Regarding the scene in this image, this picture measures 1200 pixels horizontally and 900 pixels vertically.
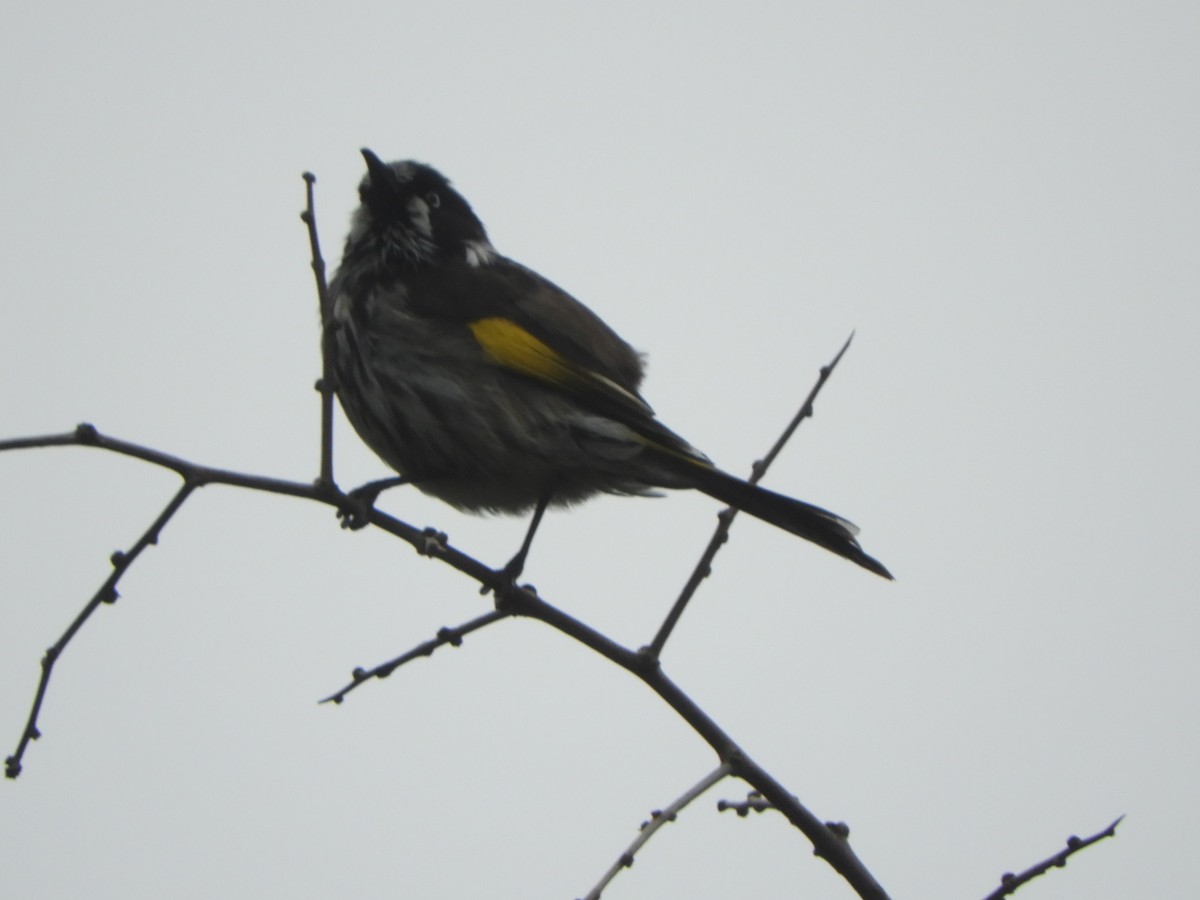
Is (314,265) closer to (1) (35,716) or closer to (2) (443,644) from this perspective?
(2) (443,644)

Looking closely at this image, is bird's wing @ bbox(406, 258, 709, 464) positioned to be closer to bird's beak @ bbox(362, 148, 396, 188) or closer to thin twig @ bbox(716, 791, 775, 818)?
bird's beak @ bbox(362, 148, 396, 188)

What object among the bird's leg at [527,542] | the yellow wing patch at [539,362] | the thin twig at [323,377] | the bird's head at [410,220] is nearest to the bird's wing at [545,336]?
the yellow wing patch at [539,362]

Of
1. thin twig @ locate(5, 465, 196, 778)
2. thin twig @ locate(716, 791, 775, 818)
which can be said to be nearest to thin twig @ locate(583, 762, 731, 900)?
thin twig @ locate(716, 791, 775, 818)

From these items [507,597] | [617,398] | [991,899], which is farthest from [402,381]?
[991,899]

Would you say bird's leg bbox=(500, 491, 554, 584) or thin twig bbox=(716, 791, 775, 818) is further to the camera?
bird's leg bbox=(500, 491, 554, 584)

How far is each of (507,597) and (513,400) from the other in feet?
4.84

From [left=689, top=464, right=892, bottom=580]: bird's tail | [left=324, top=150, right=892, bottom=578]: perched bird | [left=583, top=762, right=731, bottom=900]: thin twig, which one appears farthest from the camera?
[left=324, top=150, right=892, bottom=578]: perched bird

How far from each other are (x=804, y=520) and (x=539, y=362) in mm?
1161

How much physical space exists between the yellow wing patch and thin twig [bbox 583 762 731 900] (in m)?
1.98

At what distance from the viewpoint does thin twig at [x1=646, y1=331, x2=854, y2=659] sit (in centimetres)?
302

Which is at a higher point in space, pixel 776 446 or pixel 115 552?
pixel 776 446

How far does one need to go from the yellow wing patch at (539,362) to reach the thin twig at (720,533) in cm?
115

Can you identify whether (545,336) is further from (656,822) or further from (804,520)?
(656,822)

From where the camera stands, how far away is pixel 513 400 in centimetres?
467
